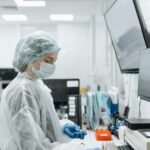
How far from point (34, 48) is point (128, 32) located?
2.76 feet

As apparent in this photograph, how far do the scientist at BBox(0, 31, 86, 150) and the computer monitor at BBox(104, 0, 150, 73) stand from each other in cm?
61

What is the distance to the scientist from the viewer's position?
1.33 metres

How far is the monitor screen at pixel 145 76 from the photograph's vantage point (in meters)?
1.46

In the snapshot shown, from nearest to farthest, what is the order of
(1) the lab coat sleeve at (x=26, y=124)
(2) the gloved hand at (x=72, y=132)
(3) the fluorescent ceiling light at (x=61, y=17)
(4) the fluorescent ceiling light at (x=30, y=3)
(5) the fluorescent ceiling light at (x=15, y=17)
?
(1) the lab coat sleeve at (x=26, y=124)
(2) the gloved hand at (x=72, y=132)
(4) the fluorescent ceiling light at (x=30, y=3)
(5) the fluorescent ceiling light at (x=15, y=17)
(3) the fluorescent ceiling light at (x=61, y=17)

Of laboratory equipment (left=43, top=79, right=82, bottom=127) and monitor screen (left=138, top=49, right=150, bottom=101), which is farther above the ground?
monitor screen (left=138, top=49, right=150, bottom=101)

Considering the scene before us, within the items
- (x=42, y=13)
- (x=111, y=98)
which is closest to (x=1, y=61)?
(x=42, y=13)

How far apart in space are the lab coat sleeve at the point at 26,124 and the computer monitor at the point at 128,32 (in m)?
0.89

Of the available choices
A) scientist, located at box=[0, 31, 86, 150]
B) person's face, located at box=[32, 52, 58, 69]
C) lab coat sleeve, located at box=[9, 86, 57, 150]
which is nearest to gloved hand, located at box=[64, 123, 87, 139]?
scientist, located at box=[0, 31, 86, 150]

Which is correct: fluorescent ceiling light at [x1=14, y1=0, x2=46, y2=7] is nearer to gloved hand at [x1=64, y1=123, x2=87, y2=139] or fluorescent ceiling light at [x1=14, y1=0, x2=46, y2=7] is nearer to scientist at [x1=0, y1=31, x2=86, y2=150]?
scientist at [x1=0, y1=31, x2=86, y2=150]

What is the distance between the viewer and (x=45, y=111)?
147 cm

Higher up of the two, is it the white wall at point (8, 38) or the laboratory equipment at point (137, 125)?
the white wall at point (8, 38)

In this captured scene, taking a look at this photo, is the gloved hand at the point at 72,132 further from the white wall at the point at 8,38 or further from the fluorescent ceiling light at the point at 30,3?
the white wall at the point at 8,38

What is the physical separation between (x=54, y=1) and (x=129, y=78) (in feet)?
7.92

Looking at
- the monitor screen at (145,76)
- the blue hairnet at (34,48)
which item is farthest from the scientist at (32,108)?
the monitor screen at (145,76)
